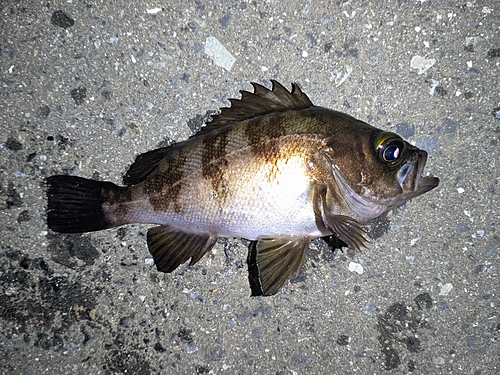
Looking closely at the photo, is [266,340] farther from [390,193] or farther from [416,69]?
[416,69]

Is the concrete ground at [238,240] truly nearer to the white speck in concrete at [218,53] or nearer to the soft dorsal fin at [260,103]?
the white speck in concrete at [218,53]

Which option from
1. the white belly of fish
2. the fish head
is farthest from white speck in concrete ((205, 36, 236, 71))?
the fish head

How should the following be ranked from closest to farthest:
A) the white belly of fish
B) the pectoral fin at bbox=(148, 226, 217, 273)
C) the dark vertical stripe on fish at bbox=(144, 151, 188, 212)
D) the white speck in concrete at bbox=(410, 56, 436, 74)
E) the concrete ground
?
1. the white belly of fish
2. the dark vertical stripe on fish at bbox=(144, 151, 188, 212)
3. the pectoral fin at bbox=(148, 226, 217, 273)
4. the concrete ground
5. the white speck in concrete at bbox=(410, 56, 436, 74)

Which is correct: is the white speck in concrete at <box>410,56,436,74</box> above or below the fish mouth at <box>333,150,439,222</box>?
above

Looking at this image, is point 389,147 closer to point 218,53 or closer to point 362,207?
point 362,207

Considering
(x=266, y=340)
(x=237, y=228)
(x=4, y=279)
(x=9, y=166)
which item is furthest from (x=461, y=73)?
(x=4, y=279)

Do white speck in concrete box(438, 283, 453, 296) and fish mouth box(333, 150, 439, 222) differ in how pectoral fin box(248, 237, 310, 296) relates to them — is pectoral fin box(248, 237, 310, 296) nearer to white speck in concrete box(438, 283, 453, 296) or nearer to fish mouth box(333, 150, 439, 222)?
fish mouth box(333, 150, 439, 222)

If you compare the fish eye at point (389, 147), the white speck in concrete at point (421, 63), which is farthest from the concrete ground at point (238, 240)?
the fish eye at point (389, 147)
